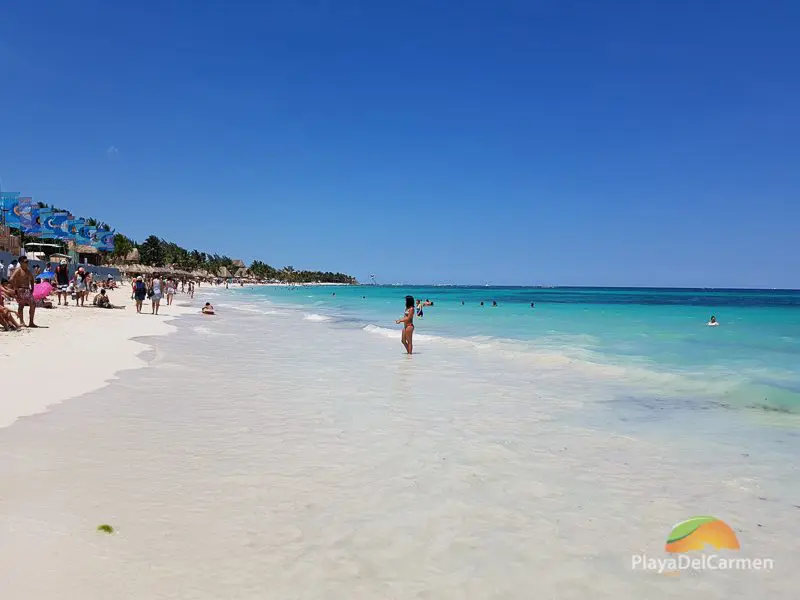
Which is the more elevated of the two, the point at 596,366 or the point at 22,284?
the point at 22,284

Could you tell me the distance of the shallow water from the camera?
11.3 ft

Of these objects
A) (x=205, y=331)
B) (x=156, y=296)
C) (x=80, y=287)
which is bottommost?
(x=205, y=331)

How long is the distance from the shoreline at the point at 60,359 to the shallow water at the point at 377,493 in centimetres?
51

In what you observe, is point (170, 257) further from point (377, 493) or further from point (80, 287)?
point (377, 493)

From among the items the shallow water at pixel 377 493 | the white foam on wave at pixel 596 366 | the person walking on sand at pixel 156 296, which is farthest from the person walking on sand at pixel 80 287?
the shallow water at pixel 377 493

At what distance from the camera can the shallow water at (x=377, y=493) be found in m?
3.44

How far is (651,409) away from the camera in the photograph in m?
9.05

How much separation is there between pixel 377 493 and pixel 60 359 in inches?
356

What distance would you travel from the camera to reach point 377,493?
4.83m

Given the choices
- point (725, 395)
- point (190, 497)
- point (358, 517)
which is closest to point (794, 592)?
point (358, 517)

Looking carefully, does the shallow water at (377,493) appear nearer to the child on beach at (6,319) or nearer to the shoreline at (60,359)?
the shoreline at (60,359)

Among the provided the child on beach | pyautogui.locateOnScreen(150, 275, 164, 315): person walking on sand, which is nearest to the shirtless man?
the child on beach

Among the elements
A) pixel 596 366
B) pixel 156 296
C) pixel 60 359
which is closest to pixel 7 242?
pixel 156 296

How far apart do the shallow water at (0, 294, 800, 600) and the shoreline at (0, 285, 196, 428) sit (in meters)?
0.51
